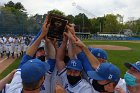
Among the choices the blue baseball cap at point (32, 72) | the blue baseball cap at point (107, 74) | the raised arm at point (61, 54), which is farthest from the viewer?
the raised arm at point (61, 54)

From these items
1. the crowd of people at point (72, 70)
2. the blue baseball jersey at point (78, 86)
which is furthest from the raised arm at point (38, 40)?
the blue baseball jersey at point (78, 86)

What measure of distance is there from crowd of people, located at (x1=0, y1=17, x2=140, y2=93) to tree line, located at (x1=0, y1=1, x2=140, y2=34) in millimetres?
26970

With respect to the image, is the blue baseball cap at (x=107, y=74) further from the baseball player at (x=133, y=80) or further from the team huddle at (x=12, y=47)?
the team huddle at (x=12, y=47)

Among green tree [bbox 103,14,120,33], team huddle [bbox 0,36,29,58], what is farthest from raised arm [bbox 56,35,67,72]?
green tree [bbox 103,14,120,33]

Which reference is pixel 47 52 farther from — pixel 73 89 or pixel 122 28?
pixel 122 28

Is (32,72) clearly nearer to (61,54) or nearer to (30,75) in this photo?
(30,75)

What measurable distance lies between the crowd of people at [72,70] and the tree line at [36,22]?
27.0 meters

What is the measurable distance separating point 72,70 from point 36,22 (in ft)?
127

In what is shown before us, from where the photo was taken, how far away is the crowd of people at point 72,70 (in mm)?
3873

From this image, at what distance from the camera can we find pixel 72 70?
15.2 ft

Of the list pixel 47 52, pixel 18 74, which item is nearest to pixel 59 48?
pixel 47 52

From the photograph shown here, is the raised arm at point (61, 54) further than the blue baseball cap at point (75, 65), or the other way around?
the raised arm at point (61, 54)

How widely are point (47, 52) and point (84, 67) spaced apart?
2.08ft

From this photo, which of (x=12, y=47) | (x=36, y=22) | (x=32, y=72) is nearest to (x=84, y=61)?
(x=32, y=72)
